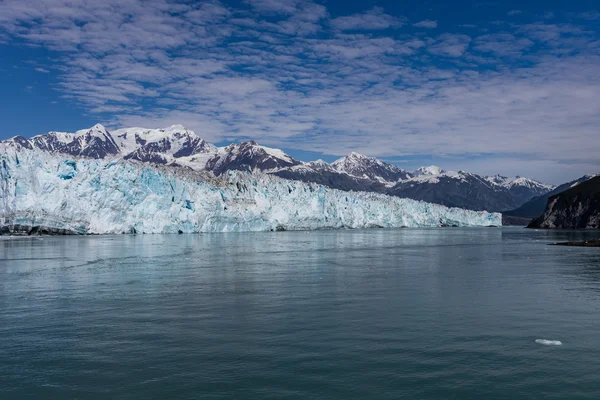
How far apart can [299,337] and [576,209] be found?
16937cm

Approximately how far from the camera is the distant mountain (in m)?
150

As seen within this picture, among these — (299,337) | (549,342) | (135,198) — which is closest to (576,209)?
(135,198)

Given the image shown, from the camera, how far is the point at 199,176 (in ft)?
364

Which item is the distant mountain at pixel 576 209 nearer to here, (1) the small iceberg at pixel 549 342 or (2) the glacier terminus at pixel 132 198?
(2) the glacier terminus at pixel 132 198

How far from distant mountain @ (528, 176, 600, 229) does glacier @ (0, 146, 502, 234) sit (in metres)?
83.3

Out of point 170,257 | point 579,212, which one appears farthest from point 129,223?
point 579,212

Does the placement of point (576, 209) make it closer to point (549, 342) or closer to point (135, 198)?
point (135, 198)

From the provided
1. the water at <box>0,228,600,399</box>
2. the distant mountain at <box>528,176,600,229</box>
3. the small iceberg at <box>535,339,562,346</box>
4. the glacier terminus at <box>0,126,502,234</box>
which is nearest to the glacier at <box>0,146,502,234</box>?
the glacier terminus at <box>0,126,502,234</box>

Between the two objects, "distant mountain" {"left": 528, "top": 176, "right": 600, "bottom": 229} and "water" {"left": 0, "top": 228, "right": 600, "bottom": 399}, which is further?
"distant mountain" {"left": 528, "top": 176, "right": 600, "bottom": 229}

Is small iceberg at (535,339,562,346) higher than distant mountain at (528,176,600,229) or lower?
lower

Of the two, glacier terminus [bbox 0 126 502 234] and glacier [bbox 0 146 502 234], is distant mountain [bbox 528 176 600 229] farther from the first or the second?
glacier terminus [bbox 0 126 502 234]

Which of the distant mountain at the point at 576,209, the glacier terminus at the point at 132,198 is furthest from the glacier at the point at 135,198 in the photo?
the distant mountain at the point at 576,209

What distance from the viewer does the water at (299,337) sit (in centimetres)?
1072

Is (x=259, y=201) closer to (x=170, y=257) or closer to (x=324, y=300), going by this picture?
(x=170, y=257)
